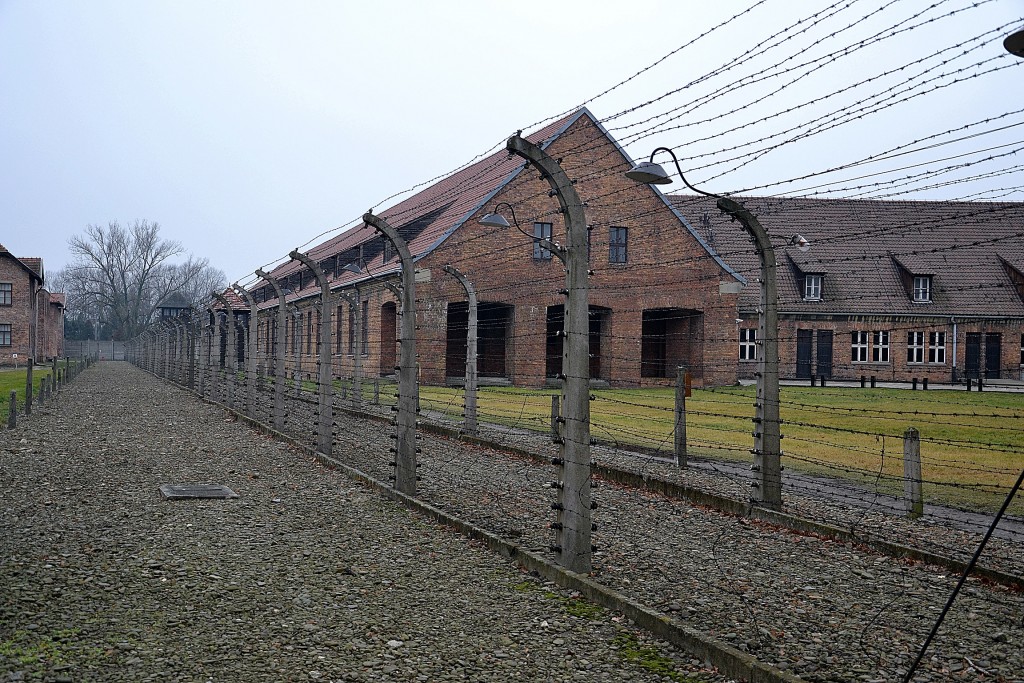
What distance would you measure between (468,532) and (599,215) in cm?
2686

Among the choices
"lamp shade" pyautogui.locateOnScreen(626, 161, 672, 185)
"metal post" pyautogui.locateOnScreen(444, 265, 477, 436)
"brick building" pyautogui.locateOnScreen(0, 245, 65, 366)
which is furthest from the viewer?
"brick building" pyautogui.locateOnScreen(0, 245, 65, 366)

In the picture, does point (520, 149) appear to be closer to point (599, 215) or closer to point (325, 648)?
point (325, 648)

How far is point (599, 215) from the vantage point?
34.2 m

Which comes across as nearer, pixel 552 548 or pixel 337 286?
pixel 552 548

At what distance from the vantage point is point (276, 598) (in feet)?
20.5

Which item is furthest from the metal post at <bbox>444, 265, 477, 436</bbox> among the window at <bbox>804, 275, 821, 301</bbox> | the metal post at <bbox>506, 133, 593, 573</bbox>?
the window at <bbox>804, 275, 821, 301</bbox>

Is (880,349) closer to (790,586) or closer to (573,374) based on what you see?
(790,586)

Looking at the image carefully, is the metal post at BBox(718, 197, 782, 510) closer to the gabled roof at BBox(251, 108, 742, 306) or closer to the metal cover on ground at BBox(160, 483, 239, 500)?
the metal cover on ground at BBox(160, 483, 239, 500)

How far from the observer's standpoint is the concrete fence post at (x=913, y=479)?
900 centimetres

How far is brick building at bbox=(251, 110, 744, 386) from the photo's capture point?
106 feet

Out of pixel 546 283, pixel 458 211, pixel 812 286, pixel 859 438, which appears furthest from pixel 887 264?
pixel 859 438

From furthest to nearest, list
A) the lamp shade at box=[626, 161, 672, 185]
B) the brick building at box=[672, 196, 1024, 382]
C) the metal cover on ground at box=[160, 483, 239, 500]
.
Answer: the brick building at box=[672, 196, 1024, 382], the metal cover on ground at box=[160, 483, 239, 500], the lamp shade at box=[626, 161, 672, 185]

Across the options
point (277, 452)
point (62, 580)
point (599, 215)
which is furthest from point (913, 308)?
point (62, 580)

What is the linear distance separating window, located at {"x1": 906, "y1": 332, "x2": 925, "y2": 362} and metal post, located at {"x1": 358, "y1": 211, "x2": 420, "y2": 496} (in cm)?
3810
